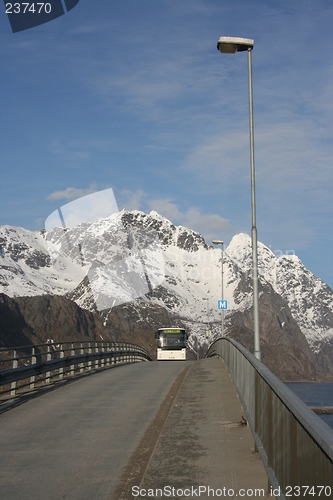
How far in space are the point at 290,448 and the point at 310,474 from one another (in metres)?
0.87

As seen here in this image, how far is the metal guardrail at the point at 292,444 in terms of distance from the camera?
3.99 m

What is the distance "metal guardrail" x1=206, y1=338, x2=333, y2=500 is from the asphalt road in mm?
1930

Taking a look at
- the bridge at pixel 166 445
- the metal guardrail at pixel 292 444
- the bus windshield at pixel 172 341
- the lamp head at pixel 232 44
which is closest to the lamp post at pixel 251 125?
the lamp head at pixel 232 44

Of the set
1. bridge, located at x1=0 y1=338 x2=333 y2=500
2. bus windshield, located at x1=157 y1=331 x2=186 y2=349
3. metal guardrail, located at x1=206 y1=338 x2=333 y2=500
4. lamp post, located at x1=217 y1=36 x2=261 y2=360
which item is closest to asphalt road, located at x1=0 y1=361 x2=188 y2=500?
bridge, located at x1=0 y1=338 x2=333 y2=500

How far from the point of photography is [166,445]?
9539mm

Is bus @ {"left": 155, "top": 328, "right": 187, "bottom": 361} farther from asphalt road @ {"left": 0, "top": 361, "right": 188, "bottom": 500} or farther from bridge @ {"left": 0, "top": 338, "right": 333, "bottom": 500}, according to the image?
bridge @ {"left": 0, "top": 338, "right": 333, "bottom": 500}

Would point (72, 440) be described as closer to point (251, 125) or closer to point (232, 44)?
point (251, 125)

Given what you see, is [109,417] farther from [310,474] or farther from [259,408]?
[310,474]

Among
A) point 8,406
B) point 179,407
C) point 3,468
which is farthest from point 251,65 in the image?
point 3,468

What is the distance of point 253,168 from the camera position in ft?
55.3

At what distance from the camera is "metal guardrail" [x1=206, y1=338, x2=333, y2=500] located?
399cm

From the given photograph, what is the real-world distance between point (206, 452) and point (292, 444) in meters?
4.24

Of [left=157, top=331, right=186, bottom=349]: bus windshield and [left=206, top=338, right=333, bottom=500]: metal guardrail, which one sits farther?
[left=157, top=331, right=186, bottom=349]: bus windshield

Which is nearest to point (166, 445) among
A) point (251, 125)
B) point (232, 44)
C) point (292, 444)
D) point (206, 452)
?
point (206, 452)
